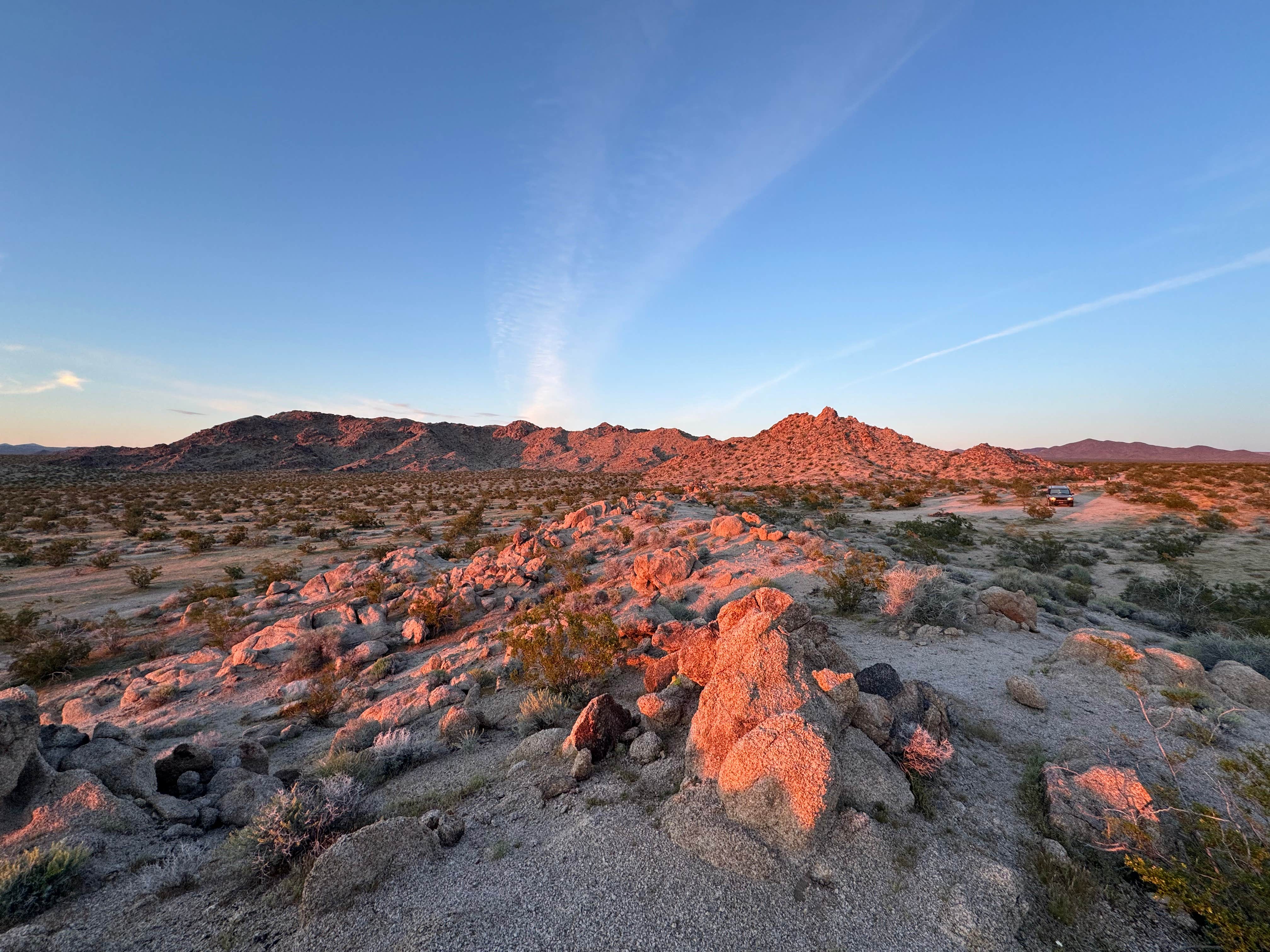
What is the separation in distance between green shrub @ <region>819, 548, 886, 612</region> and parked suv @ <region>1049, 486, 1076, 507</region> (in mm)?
27321

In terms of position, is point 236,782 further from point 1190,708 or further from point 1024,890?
point 1190,708

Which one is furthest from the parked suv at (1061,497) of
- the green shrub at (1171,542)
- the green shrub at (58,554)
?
the green shrub at (58,554)

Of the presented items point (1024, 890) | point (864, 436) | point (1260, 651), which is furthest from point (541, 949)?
point (864, 436)

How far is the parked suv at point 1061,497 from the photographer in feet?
99.2

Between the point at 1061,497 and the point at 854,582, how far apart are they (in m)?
29.9

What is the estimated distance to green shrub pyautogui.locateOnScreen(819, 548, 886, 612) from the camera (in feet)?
34.0

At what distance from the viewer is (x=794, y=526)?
884 inches

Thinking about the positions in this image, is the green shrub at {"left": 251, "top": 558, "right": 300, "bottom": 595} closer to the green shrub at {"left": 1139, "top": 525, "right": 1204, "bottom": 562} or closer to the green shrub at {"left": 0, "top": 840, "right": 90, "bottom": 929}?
the green shrub at {"left": 0, "top": 840, "right": 90, "bottom": 929}

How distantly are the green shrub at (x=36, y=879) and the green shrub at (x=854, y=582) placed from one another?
36.8ft

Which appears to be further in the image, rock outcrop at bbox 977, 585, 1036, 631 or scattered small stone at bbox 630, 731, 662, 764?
rock outcrop at bbox 977, 585, 1036, 631

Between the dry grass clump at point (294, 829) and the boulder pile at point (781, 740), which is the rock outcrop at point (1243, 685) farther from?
the dry grass clump at point (294, 829)

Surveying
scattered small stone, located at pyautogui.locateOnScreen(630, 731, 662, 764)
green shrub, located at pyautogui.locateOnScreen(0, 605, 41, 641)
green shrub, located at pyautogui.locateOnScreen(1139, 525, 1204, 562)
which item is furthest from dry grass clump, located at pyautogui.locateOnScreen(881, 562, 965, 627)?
green shrub, located at pyautogui.locateOnScreen(0, 605, 41, 641)

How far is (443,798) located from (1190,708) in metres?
8.94

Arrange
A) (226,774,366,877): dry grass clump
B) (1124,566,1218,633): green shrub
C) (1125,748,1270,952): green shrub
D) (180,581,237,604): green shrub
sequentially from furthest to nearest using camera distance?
1. (180,581,237,604): green shrub
2. (1124,566,1218,633): green shrub
3. (226,774,366,877): dry grass clump
4. (1125,748,1270,952): green shrub
